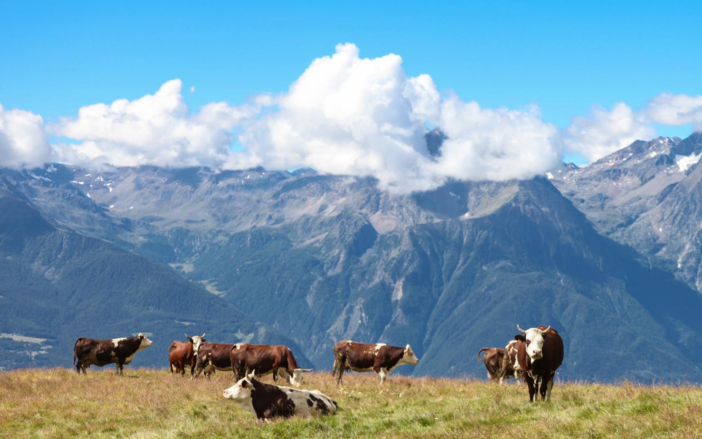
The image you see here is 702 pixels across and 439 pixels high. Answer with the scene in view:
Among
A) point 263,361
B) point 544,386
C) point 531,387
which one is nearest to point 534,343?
point 531,387

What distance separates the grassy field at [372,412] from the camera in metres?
20.5

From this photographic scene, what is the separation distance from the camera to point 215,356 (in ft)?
136

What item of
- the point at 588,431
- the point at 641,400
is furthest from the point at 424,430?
the point at 641,400

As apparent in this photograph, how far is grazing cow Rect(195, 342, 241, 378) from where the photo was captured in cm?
4112

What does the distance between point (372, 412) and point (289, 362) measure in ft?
38.4

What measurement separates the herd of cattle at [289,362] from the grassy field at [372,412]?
931 millimetres

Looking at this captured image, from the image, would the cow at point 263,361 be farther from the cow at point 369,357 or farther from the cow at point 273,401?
the cow at point 273,401

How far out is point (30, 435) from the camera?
25547 mm

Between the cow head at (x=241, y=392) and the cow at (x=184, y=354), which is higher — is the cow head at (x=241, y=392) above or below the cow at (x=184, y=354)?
below

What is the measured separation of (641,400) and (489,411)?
16.0ft

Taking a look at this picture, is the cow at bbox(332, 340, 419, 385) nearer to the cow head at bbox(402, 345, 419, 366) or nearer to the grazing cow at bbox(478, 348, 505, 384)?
the cow head at bbox(402, 345, 419, 366)

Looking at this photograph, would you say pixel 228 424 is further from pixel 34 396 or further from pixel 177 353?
pixel 177 353

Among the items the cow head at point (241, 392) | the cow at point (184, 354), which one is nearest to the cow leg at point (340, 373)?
the cow at point (184, 354)

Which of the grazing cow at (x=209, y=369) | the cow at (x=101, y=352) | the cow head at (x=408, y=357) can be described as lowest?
the grazing cow at (x=209, y=369)
